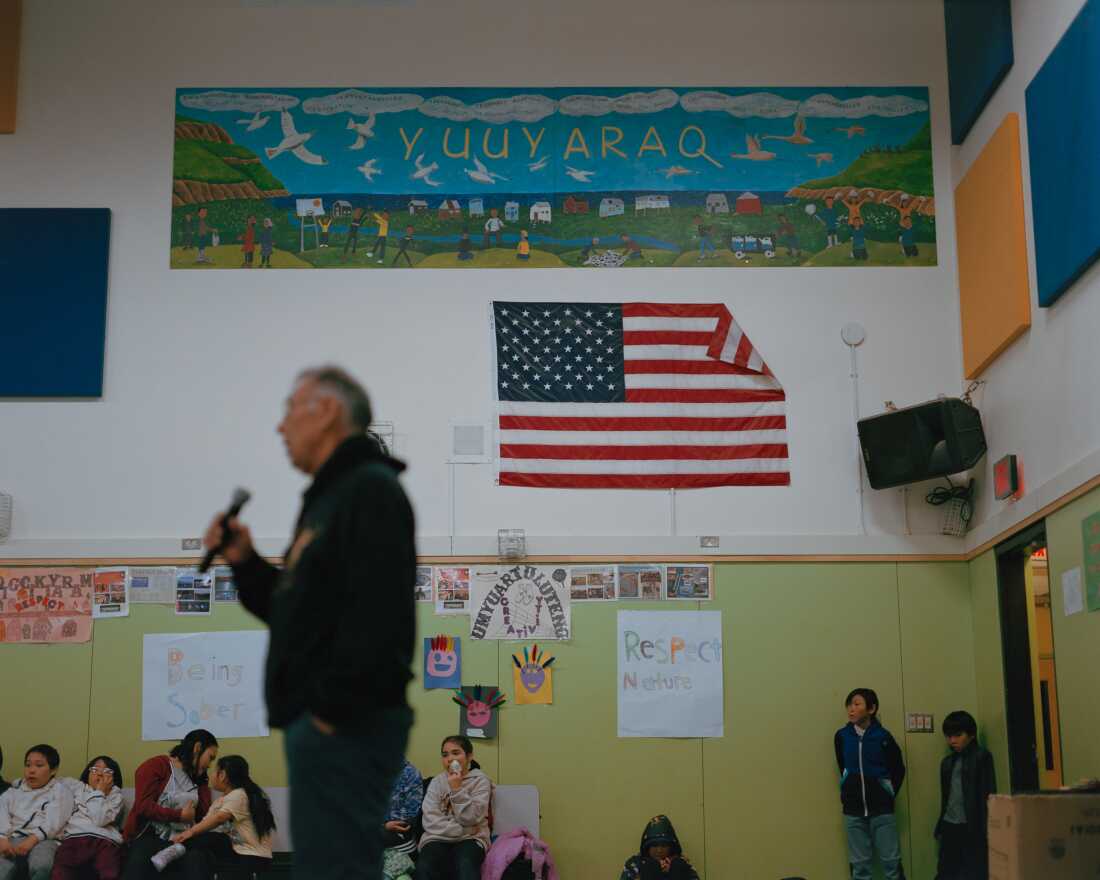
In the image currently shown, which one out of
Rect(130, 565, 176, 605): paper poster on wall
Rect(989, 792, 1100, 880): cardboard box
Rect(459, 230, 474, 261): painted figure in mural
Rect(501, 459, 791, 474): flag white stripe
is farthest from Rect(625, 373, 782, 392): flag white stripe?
Rect(989, 792, 1100, 880): cardboard box

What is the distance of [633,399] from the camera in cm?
998

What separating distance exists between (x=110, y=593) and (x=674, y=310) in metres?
4.27

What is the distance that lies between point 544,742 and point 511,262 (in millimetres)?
3299

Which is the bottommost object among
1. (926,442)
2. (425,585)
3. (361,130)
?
(425,585)

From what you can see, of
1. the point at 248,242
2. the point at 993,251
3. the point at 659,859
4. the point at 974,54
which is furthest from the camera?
the point at 248,242

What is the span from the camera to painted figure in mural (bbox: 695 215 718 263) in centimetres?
1012

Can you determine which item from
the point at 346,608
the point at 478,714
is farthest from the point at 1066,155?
the point at 346,608

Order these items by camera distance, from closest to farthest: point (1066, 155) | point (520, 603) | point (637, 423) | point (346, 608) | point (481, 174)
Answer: point (346, 608) → point (1066, 155) → point (520, 603) → point (637, 423) → point (481, 174)

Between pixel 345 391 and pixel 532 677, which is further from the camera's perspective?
pixel 532 677

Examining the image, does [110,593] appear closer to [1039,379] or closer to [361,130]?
[361,130]

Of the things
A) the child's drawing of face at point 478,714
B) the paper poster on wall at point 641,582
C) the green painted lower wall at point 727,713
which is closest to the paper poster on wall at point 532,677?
the green painted lower wall at point 727,713

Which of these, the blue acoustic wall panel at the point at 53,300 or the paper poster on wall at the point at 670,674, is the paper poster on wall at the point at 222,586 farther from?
the paper poster on wall at the point at 670,674

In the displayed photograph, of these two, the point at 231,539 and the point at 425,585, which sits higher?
the point at 425,585

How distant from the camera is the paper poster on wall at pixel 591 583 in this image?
377 inches
